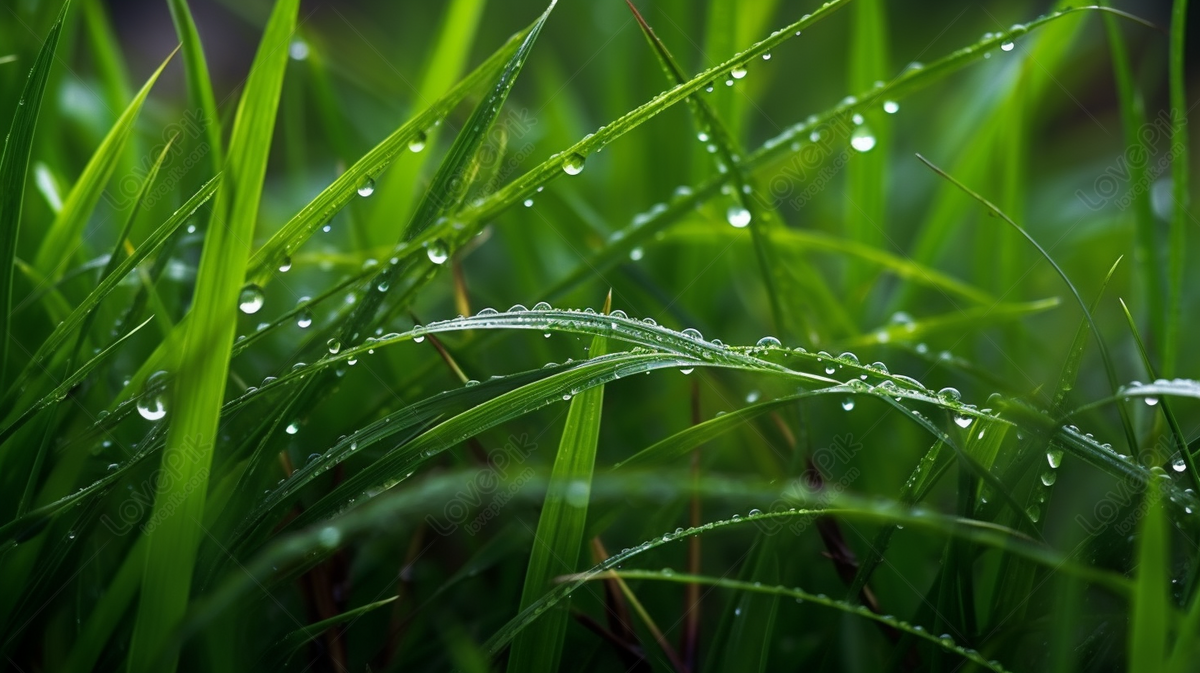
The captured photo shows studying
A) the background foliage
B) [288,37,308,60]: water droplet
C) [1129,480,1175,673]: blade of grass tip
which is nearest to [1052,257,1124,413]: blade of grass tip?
the background foliage

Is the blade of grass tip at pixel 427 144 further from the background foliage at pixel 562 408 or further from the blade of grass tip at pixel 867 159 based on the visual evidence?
the blade of grass tip at pixel 867 159

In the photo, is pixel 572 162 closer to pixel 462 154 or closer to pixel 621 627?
pixel 462 154

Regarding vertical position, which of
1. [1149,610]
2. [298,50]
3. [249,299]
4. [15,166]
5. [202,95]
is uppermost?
[298,50]

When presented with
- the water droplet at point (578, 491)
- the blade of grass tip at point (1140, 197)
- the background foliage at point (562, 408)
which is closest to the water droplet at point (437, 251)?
the background foliage at point (562, 408)

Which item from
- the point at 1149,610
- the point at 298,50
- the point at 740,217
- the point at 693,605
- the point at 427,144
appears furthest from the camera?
the point at 298,50

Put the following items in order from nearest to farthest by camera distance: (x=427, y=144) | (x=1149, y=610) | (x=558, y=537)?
(x=1149, y=610), (x=558, y=537), (x=427, y=144)

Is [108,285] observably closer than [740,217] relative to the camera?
Yes

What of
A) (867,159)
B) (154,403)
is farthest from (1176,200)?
(154,403)

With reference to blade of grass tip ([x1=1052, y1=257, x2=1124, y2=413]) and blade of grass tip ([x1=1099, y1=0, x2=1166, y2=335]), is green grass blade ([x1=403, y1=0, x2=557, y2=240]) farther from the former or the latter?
blade of grass tip ([x1=1099, y1=0, x2=1166, y2=335])
